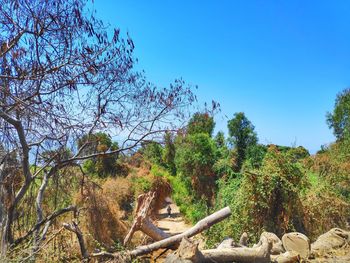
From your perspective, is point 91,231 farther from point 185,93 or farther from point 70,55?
point 70,55

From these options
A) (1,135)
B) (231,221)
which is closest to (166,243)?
(231,221)

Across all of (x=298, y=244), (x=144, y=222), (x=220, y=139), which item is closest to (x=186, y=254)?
(x=144, y=222)

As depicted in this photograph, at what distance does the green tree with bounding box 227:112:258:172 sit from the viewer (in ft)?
51.8

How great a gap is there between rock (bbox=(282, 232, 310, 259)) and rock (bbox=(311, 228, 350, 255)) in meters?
0.40

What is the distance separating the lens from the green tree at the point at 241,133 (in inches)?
621

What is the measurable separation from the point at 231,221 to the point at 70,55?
5714 millimetres

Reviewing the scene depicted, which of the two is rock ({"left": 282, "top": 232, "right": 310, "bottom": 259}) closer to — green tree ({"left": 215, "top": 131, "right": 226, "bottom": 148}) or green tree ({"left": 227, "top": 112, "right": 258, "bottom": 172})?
green tree ({"left": 227, "top": 112, "right": 258, "bottom": 172})

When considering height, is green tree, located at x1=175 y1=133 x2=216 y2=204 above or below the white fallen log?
above

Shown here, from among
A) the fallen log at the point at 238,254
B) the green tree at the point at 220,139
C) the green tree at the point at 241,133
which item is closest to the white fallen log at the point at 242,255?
the fallen log at the point at 238,254

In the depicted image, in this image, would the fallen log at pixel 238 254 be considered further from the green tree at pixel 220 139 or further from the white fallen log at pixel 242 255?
the green tree at pixel 220 139

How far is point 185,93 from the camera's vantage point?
846cm

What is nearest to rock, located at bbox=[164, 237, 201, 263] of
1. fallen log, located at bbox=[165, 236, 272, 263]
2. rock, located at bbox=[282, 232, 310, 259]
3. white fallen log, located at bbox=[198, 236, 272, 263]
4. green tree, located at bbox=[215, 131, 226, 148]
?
fallen log, located at bbox=[165, 236, 272, 263]

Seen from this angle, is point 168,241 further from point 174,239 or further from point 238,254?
point 238,254

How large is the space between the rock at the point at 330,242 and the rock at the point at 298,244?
1.31ft
